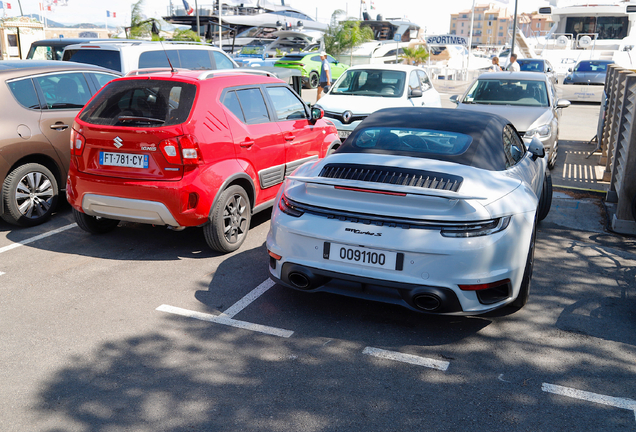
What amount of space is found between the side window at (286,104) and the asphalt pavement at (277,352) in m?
1.78

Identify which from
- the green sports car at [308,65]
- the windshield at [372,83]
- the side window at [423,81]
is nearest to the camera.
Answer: the windshield at [372,83]

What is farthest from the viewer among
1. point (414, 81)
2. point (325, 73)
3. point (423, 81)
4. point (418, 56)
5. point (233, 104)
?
point (418, 56)

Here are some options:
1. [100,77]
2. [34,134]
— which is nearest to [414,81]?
[100,77]

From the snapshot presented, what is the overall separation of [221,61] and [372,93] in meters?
3.11

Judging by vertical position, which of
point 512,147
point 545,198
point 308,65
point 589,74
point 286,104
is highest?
point 308,65

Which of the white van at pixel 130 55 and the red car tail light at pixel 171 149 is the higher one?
the white van at pixel 130 55

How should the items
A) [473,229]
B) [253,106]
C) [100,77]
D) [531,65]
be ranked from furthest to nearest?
[531,65] < [100,77] < [253,106] < [473,229]

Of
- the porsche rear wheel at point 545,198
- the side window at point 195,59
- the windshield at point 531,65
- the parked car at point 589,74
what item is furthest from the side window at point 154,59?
the parked car at point 589,74

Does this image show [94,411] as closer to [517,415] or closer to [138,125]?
[517,415]

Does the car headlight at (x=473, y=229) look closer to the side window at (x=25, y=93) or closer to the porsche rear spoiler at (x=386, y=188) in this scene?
the porsche rear spoiler at (x=386, y=188)

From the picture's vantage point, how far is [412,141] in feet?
14.9

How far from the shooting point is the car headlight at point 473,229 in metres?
3.60

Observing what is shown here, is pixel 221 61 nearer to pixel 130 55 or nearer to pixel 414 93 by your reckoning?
pixel 130 55

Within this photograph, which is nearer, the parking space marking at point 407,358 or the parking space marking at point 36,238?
the parking space marking at point 407,358
